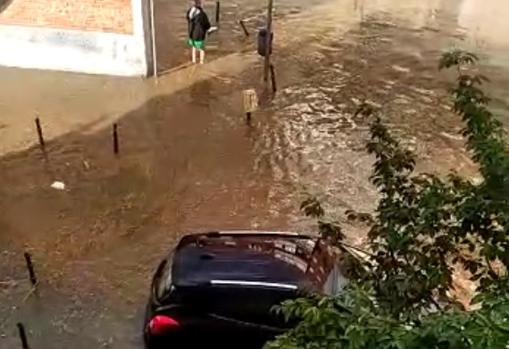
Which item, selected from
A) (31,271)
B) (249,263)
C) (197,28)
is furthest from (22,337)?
(197,28)

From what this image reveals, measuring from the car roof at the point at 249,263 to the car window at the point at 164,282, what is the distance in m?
0.08

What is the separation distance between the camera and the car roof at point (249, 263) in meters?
8.11

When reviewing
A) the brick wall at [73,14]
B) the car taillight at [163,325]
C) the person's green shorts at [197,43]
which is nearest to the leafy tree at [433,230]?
the car taillight at [163,325]

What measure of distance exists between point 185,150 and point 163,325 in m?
6.53

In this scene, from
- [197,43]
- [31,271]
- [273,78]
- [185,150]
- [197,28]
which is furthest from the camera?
[197,43]

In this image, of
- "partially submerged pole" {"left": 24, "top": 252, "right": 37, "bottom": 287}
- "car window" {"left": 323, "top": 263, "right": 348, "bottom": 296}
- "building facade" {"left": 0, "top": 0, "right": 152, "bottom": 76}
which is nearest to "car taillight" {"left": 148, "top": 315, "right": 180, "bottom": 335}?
"car window" {"left": 323, "top": 263, "right": 348, "bottom": 296}

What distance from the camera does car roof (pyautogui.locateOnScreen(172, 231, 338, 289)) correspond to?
8.11 meters

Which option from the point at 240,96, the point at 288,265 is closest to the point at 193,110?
the point at 240,96

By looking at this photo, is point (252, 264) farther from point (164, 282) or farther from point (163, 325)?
point (163, 325)

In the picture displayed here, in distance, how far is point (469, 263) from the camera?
5672 mm

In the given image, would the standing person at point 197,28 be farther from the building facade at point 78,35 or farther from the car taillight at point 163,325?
the car taillight at point 163,325

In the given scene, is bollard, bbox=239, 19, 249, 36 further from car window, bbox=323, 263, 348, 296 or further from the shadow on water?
car window, bbox=323, 263, 348, 296

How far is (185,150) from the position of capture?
14289 millimetres

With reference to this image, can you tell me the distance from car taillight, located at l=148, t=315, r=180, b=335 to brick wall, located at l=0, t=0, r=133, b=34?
10598 millimetres
